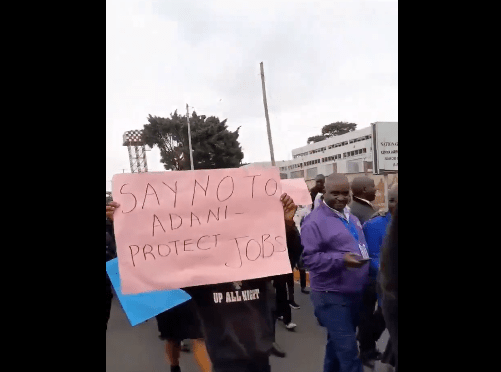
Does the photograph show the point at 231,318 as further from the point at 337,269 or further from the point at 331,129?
the point at 331,129

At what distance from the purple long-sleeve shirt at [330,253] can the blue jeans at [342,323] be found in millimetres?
64

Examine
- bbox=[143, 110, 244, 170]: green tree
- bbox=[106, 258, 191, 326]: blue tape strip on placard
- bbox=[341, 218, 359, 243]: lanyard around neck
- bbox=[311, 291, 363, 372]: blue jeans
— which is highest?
bbox=[143, 110, 244, 170]: green tree

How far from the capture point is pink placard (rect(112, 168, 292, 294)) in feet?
5.99

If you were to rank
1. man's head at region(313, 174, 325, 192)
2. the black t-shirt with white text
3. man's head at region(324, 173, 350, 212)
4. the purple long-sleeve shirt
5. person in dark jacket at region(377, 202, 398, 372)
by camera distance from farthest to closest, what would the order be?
man's head at region(313, 174, 325, 192), man's head at region(324, 173, 350, 212), the purple long-sleeve shirt, person in dark jacket at region(377, 202, 398, 372), the black t-shirt with white text

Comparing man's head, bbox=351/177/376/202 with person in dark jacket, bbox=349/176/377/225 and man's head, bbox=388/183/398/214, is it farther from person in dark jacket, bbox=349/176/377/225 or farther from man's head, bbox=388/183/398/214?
man's head, bbox=388/183/398/214

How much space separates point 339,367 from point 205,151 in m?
3.77

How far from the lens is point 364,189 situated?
3322mm

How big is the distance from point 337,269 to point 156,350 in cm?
152

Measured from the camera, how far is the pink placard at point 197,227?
1.83m

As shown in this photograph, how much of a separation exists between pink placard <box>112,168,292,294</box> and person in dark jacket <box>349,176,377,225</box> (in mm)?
1385

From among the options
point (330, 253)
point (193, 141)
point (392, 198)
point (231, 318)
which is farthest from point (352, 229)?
point (193, 141)

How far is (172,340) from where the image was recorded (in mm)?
2484

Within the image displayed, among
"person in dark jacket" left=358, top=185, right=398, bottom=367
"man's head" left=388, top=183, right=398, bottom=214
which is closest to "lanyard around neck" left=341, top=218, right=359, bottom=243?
"person in dark jacket" left=358, top=185, right=398, bottom=367
